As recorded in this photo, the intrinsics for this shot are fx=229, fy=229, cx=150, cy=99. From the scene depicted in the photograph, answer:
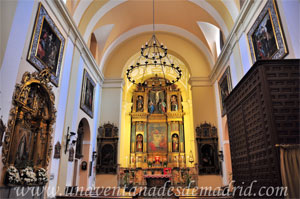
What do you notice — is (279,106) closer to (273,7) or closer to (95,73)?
(273,7)

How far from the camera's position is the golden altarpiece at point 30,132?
5.71 meters

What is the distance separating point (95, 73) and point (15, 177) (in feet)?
27.2

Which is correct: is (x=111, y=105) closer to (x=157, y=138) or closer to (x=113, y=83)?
(x=113, y=83)

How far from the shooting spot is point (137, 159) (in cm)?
1845

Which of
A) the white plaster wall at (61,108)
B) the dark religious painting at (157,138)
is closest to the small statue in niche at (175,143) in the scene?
the dark religious painting at (157,138)

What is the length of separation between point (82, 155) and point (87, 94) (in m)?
3.11

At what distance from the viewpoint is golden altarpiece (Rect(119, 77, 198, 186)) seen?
17.4 m

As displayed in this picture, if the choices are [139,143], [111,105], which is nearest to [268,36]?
[111,105]

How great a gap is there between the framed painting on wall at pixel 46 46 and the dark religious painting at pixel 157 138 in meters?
12.3

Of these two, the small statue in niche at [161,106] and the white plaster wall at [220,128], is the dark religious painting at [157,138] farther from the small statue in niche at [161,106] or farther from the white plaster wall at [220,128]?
the white plaster wall at [220,128]

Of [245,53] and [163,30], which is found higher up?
[163,30]

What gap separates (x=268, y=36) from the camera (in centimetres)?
714

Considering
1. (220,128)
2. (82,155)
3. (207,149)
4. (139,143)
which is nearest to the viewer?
(82,155)

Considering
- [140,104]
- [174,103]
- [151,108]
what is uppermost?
[174,103]
